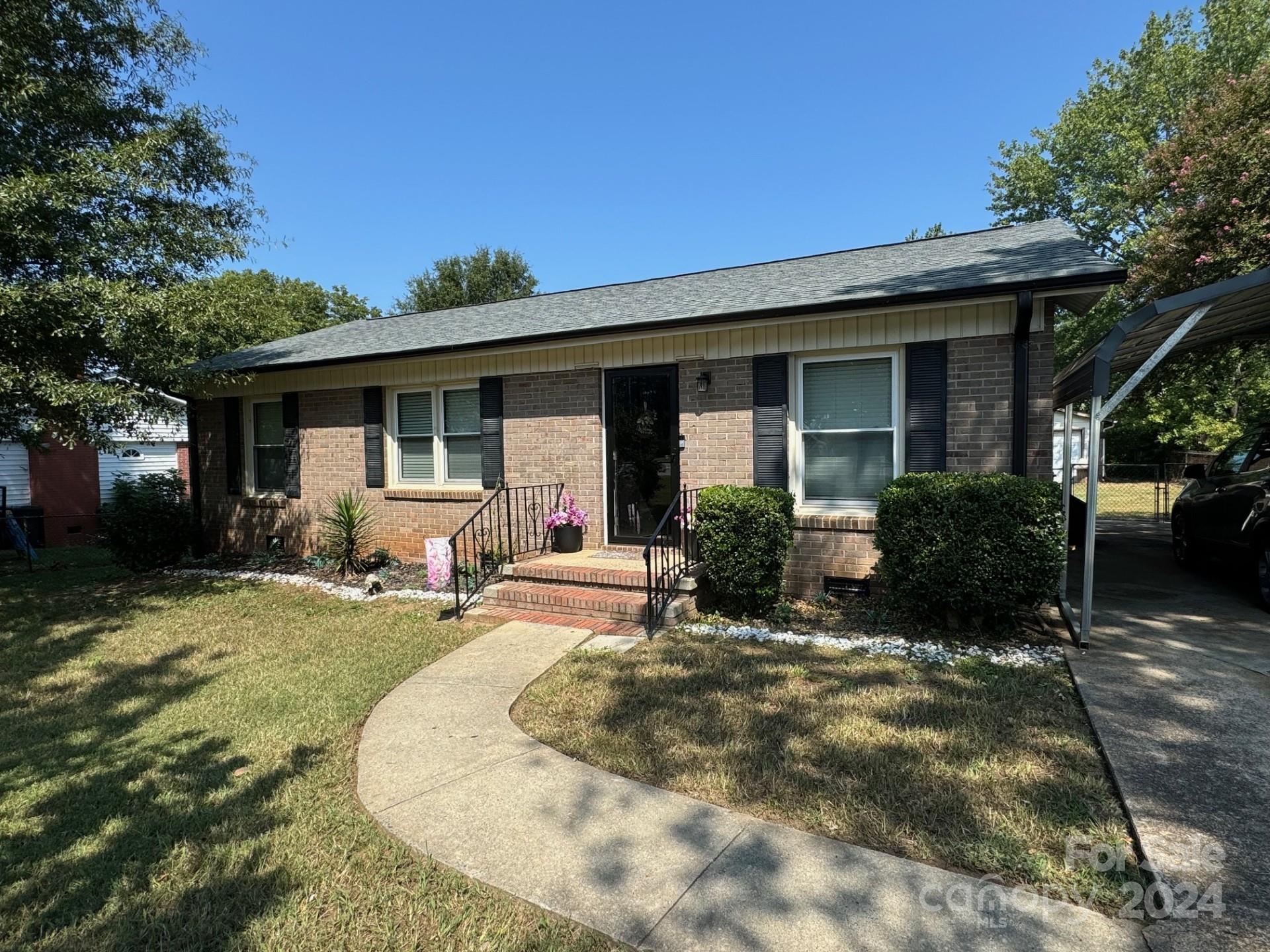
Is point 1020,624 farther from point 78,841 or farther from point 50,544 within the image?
point 50,544

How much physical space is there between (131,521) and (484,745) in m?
8.71

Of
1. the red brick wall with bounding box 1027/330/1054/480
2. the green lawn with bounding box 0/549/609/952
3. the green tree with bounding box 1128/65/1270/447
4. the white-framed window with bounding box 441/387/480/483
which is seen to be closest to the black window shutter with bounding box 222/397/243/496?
the white-framed window with bounding box 441/387/480/483

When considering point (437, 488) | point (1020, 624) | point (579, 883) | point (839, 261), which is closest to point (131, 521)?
point (437, 488)

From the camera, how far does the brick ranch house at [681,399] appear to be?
19.0ft

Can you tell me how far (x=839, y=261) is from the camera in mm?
8500

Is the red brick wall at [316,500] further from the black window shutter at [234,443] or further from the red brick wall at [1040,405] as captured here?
the red brick wall at [1040,405]

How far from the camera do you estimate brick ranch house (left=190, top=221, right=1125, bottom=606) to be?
5.78m

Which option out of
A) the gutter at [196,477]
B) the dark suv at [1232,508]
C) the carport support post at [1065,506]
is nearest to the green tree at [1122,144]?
the dark suv at [1232,508]

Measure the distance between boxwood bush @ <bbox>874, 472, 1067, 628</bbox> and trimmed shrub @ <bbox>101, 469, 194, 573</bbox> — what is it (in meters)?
10.1

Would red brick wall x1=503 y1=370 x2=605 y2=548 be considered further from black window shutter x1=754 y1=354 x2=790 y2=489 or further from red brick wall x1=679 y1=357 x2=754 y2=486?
black window shutter x1=754 y1=354 x2=790 y2=489

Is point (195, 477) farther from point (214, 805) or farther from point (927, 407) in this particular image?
point (927, 407)

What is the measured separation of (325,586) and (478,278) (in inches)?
1029

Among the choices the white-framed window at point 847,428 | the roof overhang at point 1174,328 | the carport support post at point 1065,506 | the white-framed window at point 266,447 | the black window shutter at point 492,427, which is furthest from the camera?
the white-framed window at point 266,447

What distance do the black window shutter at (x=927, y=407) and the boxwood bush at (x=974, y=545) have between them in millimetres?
738
